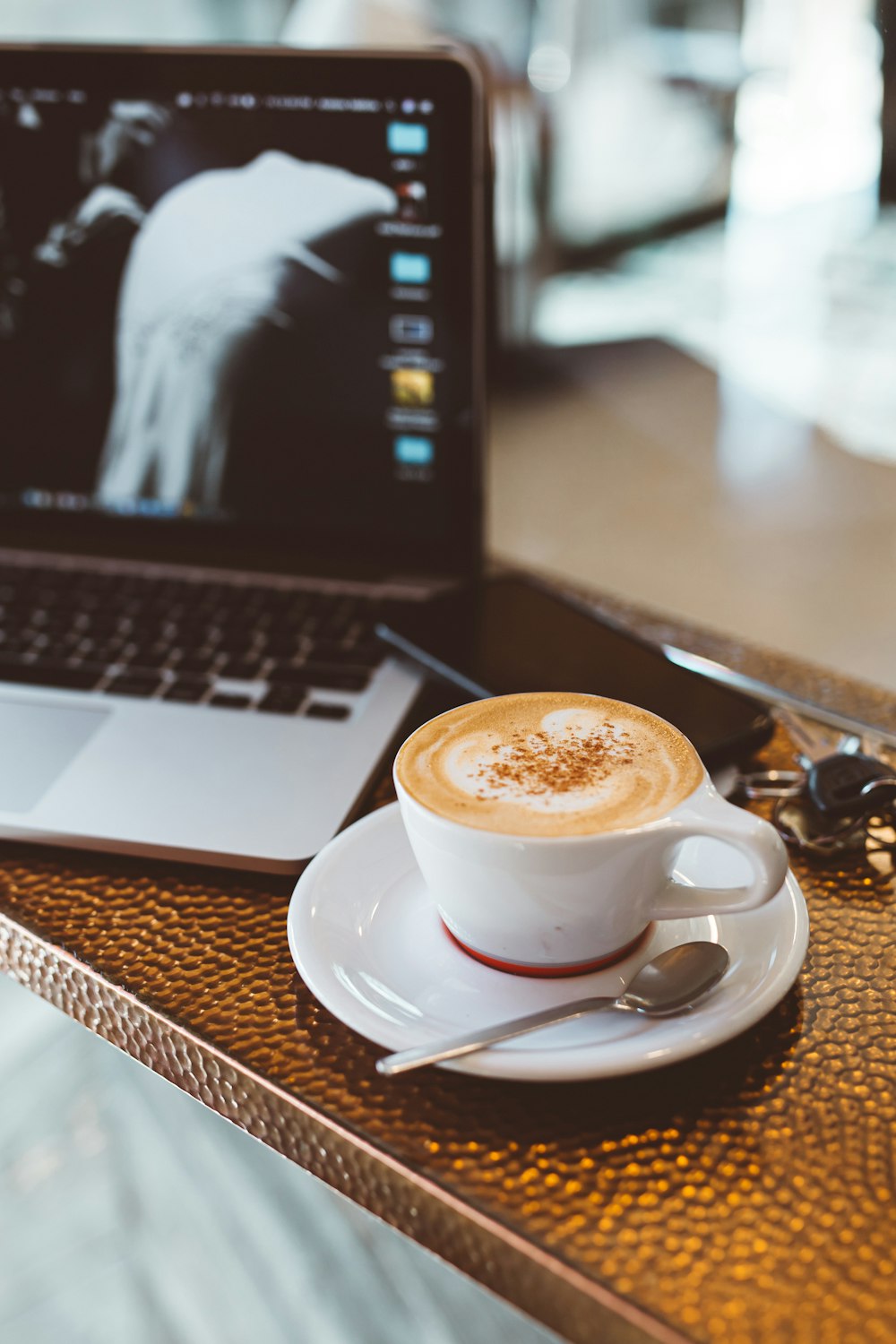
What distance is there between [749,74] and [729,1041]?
4565mm

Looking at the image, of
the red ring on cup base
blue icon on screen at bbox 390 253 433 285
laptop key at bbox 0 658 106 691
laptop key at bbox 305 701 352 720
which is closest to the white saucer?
the red ring on cup base

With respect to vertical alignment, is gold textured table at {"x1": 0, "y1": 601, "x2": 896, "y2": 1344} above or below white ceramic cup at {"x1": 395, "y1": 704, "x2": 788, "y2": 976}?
below

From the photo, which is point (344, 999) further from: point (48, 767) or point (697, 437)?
point (697, 437)

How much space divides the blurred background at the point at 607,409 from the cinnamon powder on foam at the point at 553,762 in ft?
1.28

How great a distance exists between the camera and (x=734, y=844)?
0.32 m

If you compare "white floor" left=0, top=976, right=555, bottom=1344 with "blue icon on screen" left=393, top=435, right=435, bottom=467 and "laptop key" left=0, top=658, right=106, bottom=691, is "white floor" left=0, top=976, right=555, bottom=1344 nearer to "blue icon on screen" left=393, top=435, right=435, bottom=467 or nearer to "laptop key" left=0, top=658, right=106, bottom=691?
"laptop key" left=0, top=658, right=106, bottom=691

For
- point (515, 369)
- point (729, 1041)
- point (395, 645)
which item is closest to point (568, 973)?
point (729, 1041)

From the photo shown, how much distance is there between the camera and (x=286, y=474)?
0.69 m

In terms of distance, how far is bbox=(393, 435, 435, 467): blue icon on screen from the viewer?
657mm

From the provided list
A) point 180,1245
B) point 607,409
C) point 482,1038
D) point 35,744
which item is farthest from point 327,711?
point 607,409

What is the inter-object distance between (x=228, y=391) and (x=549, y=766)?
0.42 metres

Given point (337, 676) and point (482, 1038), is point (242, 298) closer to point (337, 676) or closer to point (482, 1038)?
point (337, 676)

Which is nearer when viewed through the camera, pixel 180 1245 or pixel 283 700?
pixel 283 700

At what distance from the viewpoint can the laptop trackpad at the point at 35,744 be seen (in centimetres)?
49
